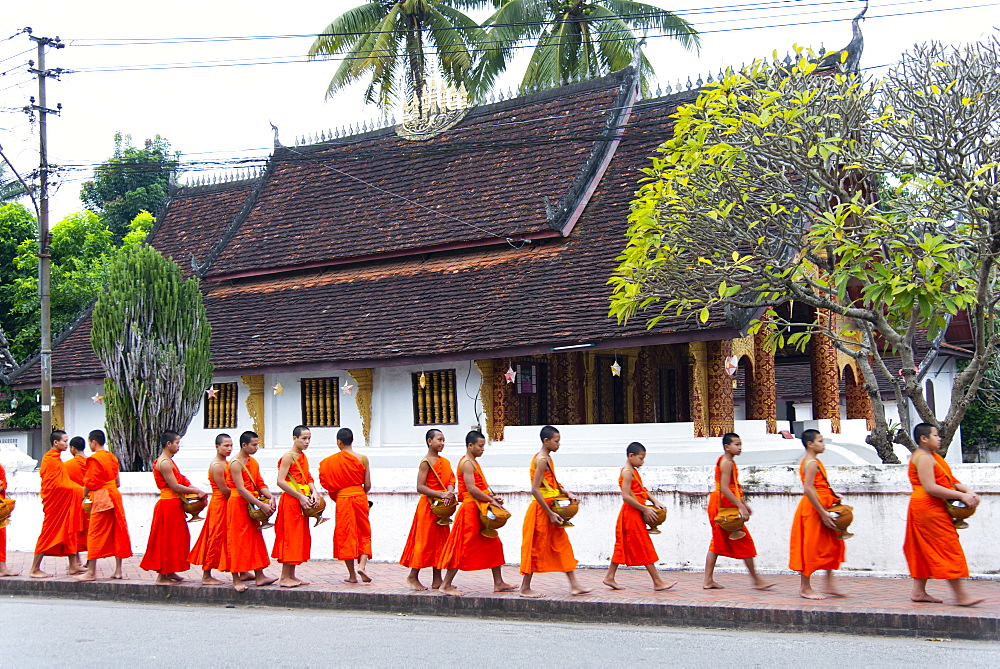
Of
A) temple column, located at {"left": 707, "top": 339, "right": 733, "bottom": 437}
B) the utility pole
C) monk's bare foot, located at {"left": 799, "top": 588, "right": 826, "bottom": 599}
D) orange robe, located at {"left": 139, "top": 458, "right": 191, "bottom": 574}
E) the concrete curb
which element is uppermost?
the utility pole

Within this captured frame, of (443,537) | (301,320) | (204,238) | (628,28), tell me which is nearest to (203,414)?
(301,320)

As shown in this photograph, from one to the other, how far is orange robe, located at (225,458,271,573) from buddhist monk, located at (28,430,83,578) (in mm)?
2365

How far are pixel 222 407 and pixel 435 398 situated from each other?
4.41m

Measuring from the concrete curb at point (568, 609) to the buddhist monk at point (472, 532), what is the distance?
0.99 feet

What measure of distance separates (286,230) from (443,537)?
12.1m

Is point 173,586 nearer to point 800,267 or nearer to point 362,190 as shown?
point 800,267

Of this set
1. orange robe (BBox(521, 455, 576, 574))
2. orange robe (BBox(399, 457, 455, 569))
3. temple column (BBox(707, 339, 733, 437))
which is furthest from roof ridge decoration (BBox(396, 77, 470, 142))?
orange robe (BBox(521, 455, 576, 574))

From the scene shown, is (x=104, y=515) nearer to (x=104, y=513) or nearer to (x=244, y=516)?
(x=104, y=513)

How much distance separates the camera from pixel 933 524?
854 centimetres

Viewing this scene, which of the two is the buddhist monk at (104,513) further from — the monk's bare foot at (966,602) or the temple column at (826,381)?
the temple column at (826,381)

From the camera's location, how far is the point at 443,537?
10.4 m

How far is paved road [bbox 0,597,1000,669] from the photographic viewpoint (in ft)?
24.4

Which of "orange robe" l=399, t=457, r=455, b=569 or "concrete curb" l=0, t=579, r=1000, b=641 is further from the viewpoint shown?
"orange robe" l=399, t=457, r=455, b=569

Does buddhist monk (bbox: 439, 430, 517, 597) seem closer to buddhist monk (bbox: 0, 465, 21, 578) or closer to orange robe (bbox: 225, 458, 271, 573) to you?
orange robe (bbox: 225, 458, 271, 573)
